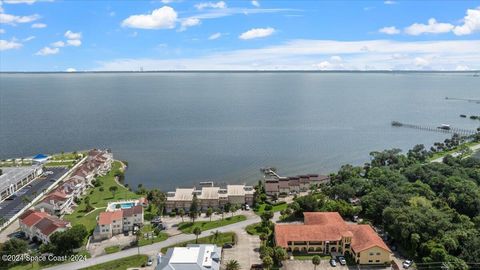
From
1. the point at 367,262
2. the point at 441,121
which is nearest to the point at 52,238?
the point at 367,262

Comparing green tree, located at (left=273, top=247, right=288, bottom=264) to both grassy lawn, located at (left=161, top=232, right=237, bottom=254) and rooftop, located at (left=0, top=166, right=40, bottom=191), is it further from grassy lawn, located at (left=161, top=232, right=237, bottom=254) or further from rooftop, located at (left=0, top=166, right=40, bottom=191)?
rooftop, located at (left=0, top=166, right=40, bottom=191)

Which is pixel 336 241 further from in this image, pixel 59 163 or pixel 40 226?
pixel 59 163

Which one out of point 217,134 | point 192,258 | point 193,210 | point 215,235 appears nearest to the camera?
point 192,258

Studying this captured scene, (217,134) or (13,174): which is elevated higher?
(217,134)

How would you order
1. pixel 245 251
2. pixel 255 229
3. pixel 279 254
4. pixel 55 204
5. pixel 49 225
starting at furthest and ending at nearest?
pixel 55 204, pixel 255 229, pixel 49 225, pixel 245 251, pixel 279 254

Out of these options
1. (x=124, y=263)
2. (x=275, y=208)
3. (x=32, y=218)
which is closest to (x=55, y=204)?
(x=32, y=218)

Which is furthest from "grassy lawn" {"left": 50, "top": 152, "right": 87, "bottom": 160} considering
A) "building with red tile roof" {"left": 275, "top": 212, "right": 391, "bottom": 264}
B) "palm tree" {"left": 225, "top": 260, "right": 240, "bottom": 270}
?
"palm tree" {"left": 225, "top": 260, "right": 240, "bottom": 270}

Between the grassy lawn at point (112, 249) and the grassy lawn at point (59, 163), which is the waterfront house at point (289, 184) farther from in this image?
the grassy lawn at point (59, 163)
